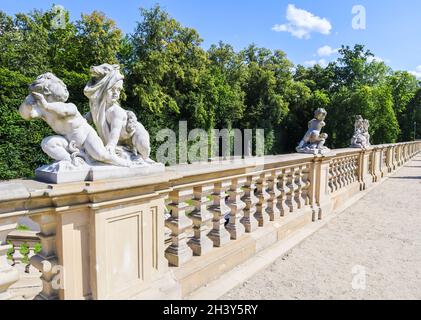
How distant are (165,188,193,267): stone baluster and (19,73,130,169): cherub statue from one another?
877mm

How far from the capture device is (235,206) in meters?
3.96

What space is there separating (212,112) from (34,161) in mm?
14760

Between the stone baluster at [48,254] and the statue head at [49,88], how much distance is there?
786mm

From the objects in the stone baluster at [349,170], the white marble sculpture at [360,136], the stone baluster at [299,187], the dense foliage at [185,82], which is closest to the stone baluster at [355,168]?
the stone baluster at [349,170]

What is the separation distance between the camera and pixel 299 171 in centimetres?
556

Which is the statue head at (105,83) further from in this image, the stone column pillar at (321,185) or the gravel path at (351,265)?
the stone column pillar at (321,185)

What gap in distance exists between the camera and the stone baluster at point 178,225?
3.13 metres

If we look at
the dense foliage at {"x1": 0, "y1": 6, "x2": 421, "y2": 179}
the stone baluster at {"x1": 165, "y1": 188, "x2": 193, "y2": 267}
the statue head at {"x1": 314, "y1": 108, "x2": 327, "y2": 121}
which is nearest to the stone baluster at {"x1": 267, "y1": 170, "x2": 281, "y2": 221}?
the stone baluster at {"x1": 165, "y1": 188, "x2": 193, "y2": 267}

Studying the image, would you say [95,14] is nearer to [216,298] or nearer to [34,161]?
[34,161]

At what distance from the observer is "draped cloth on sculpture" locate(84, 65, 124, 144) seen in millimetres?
2584

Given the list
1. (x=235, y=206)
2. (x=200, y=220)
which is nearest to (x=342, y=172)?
(x=235, y=206)

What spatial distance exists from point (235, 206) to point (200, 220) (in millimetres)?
685

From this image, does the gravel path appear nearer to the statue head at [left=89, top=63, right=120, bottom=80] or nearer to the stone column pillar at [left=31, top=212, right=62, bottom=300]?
the stone column pillar at [left=31, top=212, right=62, bottom=300]
